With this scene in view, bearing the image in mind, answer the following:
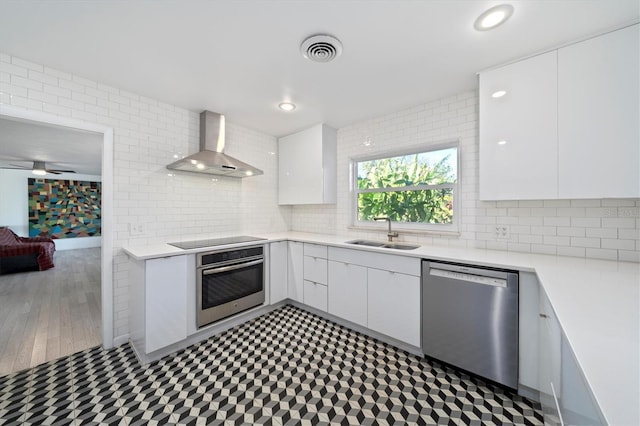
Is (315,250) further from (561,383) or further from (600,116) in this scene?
(600,116)

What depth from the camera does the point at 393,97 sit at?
2.46 m

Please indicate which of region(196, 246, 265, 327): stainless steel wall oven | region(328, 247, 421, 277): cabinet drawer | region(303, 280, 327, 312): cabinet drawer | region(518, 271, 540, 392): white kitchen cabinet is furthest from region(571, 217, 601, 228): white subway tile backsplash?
region(196, 246, 265, 327): stainless steel wall oven

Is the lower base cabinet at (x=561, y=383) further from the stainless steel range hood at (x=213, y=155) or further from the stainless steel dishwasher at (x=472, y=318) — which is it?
the stainless steel range hood at (x=213, y=155)

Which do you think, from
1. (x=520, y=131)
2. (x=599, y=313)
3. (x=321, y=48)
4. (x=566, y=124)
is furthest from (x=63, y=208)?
(x=566, y=124)

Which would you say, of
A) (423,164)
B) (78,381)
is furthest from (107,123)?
(423,164)

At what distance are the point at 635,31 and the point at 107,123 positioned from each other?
3.95m

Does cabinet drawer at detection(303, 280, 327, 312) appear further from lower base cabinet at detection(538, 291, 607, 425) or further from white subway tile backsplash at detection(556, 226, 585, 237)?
white subway tile backsplash at detection(556, 226, 585, 237)

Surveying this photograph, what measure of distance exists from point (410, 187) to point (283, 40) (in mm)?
1960

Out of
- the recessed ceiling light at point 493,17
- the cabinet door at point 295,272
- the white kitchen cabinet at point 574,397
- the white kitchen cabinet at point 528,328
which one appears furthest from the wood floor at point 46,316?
the recessed ceiling light at point 493,17

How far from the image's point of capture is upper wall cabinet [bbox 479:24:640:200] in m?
1.49

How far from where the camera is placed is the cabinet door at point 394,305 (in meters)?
2.08

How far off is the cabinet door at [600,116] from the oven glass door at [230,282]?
277 centimetres

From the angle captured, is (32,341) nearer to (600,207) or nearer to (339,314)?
(339,314)

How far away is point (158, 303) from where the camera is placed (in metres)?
2.04
